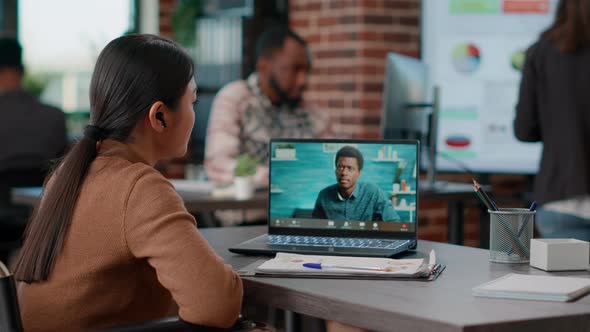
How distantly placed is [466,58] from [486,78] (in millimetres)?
127

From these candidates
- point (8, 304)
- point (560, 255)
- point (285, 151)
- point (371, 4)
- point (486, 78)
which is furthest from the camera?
point (371, 4)

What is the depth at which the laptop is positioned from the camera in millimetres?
2188

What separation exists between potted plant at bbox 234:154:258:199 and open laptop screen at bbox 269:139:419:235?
1.30 metres

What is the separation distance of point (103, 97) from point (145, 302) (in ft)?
1.28

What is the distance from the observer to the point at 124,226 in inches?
67.3

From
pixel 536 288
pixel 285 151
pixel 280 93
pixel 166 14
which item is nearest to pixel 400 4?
pixel 280 93

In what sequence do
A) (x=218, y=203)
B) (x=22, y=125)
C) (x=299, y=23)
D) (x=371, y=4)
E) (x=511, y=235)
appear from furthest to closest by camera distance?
(x=299, y=23)
(x=22, y=125)
(x=371, y=4)
(x=218, y=203)
(x=511, y=235)

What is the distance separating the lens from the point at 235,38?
550cm

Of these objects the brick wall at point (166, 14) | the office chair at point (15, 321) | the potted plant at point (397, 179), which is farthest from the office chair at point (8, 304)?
the brick wall at point (166, 14)

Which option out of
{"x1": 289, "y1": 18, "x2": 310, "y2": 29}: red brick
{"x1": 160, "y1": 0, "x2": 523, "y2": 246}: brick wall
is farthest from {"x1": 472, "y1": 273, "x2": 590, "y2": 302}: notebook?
{"x1": 289, "y1": 18, "x2": 310, "y2": 29}: red brick

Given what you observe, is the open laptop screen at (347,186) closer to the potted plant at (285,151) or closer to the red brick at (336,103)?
the potted plant at (285,151)

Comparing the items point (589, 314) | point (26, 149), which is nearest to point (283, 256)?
point (589, 314)

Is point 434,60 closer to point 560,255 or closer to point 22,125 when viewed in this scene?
point 22,125

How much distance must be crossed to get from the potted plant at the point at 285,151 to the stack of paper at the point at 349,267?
0.34 m
